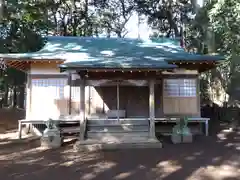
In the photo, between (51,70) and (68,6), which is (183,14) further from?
(51,70)

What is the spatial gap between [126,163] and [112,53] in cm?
562

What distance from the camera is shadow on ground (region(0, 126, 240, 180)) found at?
5297 millimetres

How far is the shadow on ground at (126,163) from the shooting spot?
17.4 feet

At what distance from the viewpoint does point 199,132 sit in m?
10.8

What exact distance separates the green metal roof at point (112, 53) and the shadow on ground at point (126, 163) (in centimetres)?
271

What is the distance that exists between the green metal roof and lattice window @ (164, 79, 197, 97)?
3.70ft

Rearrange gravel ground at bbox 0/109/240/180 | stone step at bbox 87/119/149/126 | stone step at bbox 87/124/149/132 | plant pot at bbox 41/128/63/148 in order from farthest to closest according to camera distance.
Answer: stone step at bbox 87/119/149/126, stone step at bbox 87/124/149/132, plant pot at bbox 41/128/63/148, gravel ground at bbox 0/109/240/180

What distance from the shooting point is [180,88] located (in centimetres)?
1086

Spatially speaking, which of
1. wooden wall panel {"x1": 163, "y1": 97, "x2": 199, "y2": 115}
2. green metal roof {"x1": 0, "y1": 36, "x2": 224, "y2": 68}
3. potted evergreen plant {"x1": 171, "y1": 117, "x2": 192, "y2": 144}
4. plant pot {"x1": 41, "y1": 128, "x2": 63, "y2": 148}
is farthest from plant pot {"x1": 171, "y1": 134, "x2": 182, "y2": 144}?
plant pot {"x1": 41, "y1": 128, "x2": 63, "y2": 148}

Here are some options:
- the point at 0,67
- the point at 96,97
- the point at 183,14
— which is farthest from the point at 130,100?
the point at 183,14

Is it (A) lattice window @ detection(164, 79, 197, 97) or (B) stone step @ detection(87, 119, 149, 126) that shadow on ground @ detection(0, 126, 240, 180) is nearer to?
(B) stone step @ detection(87, 119, 149, 126)

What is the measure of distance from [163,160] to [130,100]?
5230 millimetres

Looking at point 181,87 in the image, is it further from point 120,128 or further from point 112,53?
point 120,128

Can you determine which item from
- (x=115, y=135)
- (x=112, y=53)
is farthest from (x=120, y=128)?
(x=112, y=53)
